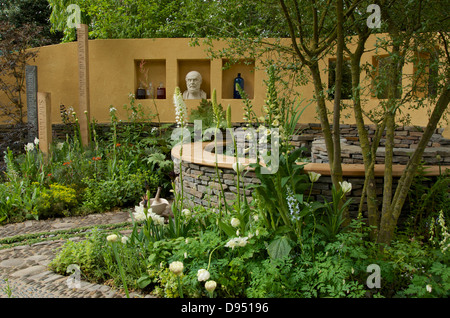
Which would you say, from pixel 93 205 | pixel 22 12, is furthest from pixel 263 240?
pixel 22 12

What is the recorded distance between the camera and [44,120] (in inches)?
229

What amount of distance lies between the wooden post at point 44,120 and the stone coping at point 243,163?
2.07 m

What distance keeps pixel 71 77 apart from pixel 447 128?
6.22 meters

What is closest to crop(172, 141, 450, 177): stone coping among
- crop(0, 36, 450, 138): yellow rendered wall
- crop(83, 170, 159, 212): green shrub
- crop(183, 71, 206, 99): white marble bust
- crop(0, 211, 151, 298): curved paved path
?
crop(83, 170, 159, 212): green shrub

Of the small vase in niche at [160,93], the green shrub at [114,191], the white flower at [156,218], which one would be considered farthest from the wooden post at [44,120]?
the white flower at [156,218]

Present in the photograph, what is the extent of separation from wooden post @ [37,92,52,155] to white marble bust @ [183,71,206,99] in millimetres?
2392

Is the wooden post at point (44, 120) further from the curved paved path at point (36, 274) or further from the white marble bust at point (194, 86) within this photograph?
the white marble bust at point (194, 86)

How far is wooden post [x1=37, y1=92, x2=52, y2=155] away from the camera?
229 inches

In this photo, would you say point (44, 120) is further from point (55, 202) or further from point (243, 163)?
point (243, 163)

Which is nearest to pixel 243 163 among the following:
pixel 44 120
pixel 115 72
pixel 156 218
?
pixel 156 218

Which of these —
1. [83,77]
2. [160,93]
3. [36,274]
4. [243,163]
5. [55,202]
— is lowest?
[36,274]

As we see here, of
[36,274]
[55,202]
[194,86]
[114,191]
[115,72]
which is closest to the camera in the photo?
[36,274]

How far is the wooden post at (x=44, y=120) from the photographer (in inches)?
229

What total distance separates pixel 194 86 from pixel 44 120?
2592mm
